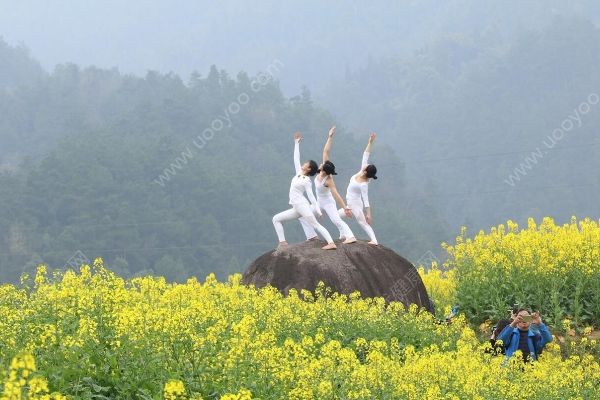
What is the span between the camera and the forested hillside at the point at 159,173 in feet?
309

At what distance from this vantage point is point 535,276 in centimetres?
1603

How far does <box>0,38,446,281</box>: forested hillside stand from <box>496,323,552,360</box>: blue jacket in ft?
186

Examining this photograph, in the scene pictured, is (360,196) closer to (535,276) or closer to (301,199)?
(301,199)

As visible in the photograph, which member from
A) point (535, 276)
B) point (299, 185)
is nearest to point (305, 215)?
point (299, 185)

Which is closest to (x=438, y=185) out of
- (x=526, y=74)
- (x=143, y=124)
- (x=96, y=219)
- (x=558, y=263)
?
(x=526, y=74)

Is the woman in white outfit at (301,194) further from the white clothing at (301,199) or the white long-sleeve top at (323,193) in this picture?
the white long-sleeve top at (323,193)

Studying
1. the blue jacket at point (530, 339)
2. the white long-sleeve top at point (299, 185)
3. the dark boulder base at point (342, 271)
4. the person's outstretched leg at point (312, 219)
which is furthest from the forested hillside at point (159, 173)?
the blue jacket at point (530, 339)

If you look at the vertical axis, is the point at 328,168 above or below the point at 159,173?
below

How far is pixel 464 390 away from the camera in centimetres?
870

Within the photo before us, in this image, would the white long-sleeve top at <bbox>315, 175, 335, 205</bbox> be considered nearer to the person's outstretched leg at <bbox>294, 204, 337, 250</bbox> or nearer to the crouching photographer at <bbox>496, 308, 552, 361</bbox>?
the person's outstretched leg at <bbox>294, 204, 337, 250</bbox>

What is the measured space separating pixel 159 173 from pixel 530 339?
102108 millimetres

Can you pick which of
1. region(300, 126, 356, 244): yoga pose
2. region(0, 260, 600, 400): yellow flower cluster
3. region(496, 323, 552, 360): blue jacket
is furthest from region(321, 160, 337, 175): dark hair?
region(0, 260, 600, 400): yellow flower cluster

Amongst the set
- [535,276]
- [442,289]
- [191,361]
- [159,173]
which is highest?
[159,173]

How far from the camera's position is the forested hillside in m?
94.1
